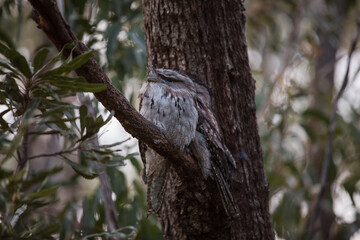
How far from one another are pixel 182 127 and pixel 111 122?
27 cm

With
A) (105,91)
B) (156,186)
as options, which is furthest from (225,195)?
(105,91)

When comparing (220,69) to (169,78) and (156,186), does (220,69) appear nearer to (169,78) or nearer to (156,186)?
(169,78)

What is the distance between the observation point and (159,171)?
1.77m

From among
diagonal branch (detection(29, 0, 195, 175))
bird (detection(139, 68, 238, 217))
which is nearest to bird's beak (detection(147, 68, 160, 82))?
bird (detection(139, 68, 238, 217))

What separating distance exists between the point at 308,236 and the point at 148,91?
1997mm

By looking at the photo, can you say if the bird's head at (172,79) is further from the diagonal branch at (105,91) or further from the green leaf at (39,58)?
the green leaf at (39,58)

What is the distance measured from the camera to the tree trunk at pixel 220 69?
1837 mm

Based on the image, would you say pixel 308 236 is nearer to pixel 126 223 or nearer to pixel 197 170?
pixel 126 223

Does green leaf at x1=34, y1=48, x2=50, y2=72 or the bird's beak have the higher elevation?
green leaf at x1=34, y1=48, x2=50, y2=72

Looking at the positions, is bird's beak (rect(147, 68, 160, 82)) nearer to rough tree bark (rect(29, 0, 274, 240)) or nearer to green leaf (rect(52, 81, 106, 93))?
rough tree bark (rect(29, 0, 274, 240))

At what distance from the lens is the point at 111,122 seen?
158cm

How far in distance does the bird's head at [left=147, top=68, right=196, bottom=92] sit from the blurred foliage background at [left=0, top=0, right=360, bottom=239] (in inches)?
7.1

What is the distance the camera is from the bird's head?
1.80 meters

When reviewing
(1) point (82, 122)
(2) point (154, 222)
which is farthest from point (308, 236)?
(1) point (82, 122)
